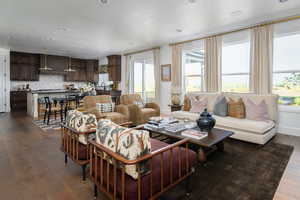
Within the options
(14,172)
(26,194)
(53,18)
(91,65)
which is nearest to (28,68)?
(91,65)

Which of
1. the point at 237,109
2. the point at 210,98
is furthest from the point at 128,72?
the point at 237,109

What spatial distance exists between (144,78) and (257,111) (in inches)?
199

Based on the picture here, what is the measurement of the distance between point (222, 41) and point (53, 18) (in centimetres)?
451

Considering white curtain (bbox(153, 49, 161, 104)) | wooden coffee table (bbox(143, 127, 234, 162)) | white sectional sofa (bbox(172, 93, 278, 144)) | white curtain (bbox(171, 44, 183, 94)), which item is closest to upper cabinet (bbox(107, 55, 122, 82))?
white curtain (bbox(153, 49, 161, 104))

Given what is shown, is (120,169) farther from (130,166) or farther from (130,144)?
(130,144)

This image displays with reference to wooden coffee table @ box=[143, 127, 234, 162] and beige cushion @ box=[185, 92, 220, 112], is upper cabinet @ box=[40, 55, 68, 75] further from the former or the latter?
wooden coffee table @ box=[143, 127, 234, 162]

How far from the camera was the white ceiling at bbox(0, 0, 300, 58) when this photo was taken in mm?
3248

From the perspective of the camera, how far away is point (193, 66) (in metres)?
5.88

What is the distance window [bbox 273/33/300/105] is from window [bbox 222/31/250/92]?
63 centimetres

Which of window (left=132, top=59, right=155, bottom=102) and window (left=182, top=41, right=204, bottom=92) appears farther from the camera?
window (left=132, top=59, right=155, bottom=102)

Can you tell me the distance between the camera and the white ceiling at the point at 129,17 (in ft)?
10.7

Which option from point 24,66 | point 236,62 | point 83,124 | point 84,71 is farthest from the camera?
point 84,71

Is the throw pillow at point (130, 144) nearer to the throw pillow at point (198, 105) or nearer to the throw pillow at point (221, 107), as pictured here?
the throw pillow at point (221, 107)

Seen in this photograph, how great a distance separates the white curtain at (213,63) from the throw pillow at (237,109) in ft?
3.48
